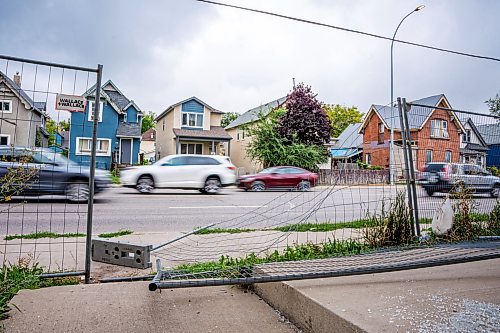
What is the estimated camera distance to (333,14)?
823 centimetres

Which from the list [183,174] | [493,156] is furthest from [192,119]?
[493,156]

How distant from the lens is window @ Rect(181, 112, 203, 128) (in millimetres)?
27469

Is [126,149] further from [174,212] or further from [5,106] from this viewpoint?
[5,106]

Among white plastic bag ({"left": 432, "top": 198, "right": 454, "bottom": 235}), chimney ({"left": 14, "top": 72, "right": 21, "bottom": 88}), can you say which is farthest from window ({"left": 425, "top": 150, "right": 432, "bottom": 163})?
chimney ({"left": 14, "top": 72, "right": 21, "bottom": 88})

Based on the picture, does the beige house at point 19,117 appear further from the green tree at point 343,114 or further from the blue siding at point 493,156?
the green tree at point 343,114

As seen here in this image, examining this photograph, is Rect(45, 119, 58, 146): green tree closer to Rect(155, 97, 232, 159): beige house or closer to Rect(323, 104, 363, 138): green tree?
Rect(155, 97, 232, 159): beige house

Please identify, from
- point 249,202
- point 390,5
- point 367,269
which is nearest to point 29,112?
point 367,269

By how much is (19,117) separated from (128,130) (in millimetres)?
23162

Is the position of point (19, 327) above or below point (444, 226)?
below

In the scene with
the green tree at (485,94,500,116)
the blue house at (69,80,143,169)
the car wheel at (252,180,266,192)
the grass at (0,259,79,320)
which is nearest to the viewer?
the grass at (0,259,79,320)

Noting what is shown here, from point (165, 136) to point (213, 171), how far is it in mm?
16745

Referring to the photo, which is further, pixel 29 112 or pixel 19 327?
pixel 29 112

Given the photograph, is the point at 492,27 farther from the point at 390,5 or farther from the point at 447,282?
the point at 447,282

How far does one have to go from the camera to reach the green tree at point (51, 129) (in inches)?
137
